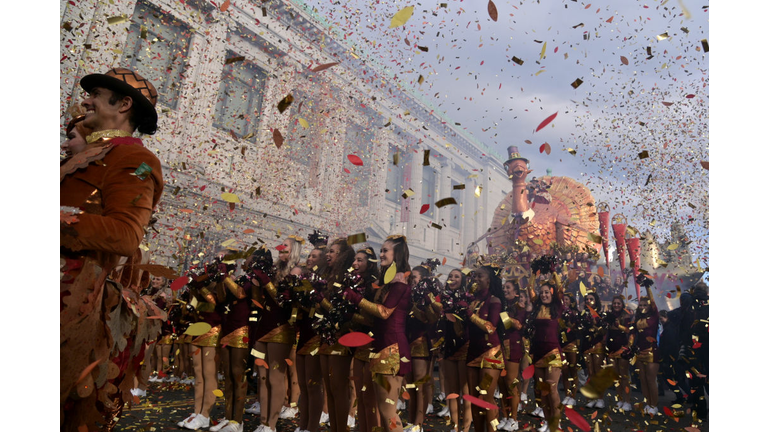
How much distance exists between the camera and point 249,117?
13258 mm

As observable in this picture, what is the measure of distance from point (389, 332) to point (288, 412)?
3085 millimetres

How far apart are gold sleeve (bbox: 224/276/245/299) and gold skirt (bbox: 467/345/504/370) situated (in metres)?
2.91

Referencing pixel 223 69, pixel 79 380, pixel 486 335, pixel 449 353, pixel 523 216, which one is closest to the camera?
pixel 79 380

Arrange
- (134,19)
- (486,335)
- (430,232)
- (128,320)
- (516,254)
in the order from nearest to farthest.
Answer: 1. (128,320)
2. (486,335)
3. (134,19)
4. (516,254)
5. (430,232)

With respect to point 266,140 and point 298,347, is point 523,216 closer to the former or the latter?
point 266,140

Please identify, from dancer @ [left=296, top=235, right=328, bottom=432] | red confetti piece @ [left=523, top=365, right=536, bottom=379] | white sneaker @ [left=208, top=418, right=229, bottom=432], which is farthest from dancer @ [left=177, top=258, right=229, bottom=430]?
red confetti piece @ [left=523, top=365, right=536, bottom=379]

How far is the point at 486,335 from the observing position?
15.5 ft

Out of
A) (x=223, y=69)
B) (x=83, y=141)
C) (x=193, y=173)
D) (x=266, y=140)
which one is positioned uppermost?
(x=223, y=69)

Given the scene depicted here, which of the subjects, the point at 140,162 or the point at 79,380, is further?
the point at 140,162

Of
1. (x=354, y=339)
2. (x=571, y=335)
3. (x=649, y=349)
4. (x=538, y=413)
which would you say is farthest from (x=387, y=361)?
(x=649, y=349)

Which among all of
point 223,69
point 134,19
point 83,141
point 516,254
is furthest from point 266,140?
point 83,141

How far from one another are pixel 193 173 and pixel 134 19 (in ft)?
14.1

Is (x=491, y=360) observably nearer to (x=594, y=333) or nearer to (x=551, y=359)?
(x=551, y=359)

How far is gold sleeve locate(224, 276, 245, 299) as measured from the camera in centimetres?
504
